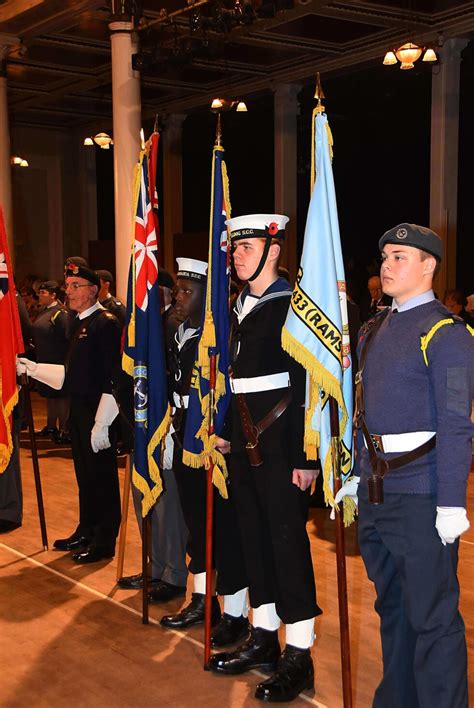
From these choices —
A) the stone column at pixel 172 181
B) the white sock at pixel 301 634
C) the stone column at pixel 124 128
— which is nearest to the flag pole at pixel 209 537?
the white sock at pixel 301 634

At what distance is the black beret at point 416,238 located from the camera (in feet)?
8.27

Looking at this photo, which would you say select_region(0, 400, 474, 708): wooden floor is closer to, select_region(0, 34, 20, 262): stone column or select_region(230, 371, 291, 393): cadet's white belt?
select_region(230, 371, 291, 393): cadet's white belt

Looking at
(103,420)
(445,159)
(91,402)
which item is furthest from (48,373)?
(445,159)

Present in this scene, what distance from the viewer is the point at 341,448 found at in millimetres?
2881

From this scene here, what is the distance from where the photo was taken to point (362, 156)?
1306 centimetres

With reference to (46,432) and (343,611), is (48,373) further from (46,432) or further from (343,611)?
(46,432)

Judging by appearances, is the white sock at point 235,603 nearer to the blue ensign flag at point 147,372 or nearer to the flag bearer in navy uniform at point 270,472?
the flag bearer in navy uniform at point 270,472

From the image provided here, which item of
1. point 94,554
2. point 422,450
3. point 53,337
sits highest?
point 422,450

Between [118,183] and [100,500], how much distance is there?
5.52 meters

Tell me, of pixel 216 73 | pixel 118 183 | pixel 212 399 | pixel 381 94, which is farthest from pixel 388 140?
pixel 212 399

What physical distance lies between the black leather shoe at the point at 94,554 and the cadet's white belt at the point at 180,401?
1.18 meters

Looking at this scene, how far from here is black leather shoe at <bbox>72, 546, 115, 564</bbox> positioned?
4594mm

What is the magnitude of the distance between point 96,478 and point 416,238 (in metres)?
2.67

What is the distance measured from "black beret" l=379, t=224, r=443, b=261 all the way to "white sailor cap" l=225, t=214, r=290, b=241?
0.66 metres
